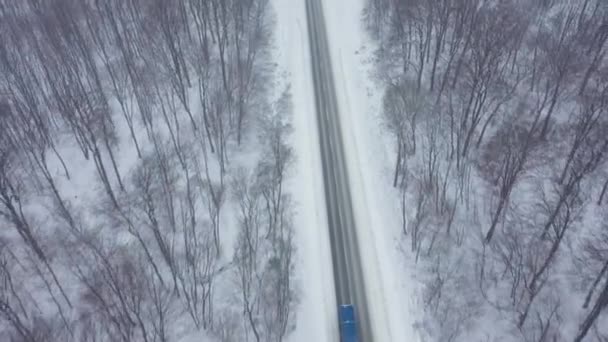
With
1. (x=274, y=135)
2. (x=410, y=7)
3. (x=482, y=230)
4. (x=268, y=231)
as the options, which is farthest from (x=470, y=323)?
(x=410, y=7)

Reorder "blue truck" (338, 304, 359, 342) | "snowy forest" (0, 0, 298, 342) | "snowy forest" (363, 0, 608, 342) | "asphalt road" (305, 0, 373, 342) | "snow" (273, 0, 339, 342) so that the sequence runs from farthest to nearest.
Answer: "asphalt road" (305, 0, 373, 342), "snow" (273, 0, 339, 342), "snowy forest" (0, 0, 298, 342), "snowy forest" (363, 0, 608, 342), "blue truck" (338, 304, 359, 342)

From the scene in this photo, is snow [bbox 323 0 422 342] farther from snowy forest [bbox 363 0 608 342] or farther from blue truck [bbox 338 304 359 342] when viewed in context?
blue truck [bbox 338 304 359 342]

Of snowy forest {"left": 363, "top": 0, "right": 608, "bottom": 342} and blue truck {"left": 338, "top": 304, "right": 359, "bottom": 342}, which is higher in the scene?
snowy forest {"left": 363, "top": 0, "right": 608, "bottom": 342}

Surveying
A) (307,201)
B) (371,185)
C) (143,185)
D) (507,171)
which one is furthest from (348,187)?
(143,185)

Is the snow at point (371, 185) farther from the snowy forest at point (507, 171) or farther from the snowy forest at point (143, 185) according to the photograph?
the snowy forest at point (143, 185)

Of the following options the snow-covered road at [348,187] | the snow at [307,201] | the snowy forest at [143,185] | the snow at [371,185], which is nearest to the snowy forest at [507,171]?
the snow at [371,185]

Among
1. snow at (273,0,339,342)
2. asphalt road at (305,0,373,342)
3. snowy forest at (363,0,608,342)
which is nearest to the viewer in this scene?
snowy forest at (363,0,608,342)

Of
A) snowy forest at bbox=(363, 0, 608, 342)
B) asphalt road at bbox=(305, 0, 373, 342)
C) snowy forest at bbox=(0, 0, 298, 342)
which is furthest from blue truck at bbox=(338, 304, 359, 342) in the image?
snowy forest at bbox=(363, 0, 608, 342)

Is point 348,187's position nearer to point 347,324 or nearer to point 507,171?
point 507,171
